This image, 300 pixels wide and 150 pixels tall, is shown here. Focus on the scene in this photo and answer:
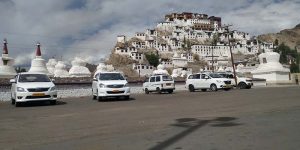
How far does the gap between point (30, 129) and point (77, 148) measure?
3.35m

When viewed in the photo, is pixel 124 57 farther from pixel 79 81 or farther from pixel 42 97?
pixel 42 97

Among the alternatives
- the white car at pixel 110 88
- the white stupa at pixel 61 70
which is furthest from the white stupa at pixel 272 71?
the white car at pixel 110 88

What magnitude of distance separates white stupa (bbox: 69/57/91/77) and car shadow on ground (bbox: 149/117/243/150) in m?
34.1

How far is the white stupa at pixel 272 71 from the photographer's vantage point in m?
47.2

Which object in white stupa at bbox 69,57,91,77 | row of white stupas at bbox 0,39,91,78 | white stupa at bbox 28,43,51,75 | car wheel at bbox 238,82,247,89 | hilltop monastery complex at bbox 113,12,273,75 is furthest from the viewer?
hilltop monastery complex at bbox 113,12,273,75

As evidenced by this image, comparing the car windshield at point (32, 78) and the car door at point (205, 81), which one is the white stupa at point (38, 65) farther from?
the car windshield at point (32, 78)

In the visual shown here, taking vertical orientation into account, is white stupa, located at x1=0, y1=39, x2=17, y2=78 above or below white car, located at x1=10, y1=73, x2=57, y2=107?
above

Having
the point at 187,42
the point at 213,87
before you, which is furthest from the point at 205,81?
the point at 187,42

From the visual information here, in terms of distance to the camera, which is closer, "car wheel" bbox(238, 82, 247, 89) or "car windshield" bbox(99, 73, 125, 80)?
"car windshield" bbox(99, 73, 125, 80)

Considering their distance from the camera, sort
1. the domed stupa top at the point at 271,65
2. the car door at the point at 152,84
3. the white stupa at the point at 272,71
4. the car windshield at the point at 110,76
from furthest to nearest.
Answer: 1. the domed stupa top at the point at 271,65
2. the white stupa at the point at 272,71
3. the car door at the point at 152,84
4. the car windshield at the point at 110,76

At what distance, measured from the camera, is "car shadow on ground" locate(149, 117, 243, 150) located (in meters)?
7.52

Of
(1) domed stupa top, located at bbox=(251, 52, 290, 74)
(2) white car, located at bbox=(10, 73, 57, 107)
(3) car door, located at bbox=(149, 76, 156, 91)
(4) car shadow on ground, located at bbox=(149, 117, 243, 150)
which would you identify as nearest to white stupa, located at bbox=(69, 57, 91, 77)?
(3) car door, located at bbox=(149, 76, 156, 91)

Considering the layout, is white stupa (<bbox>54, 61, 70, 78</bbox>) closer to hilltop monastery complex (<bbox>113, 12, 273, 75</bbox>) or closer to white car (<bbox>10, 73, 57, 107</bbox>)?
white car (<bbox>10, 73, 57, 107</bbox>)

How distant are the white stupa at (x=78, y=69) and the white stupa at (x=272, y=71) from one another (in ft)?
74.1
